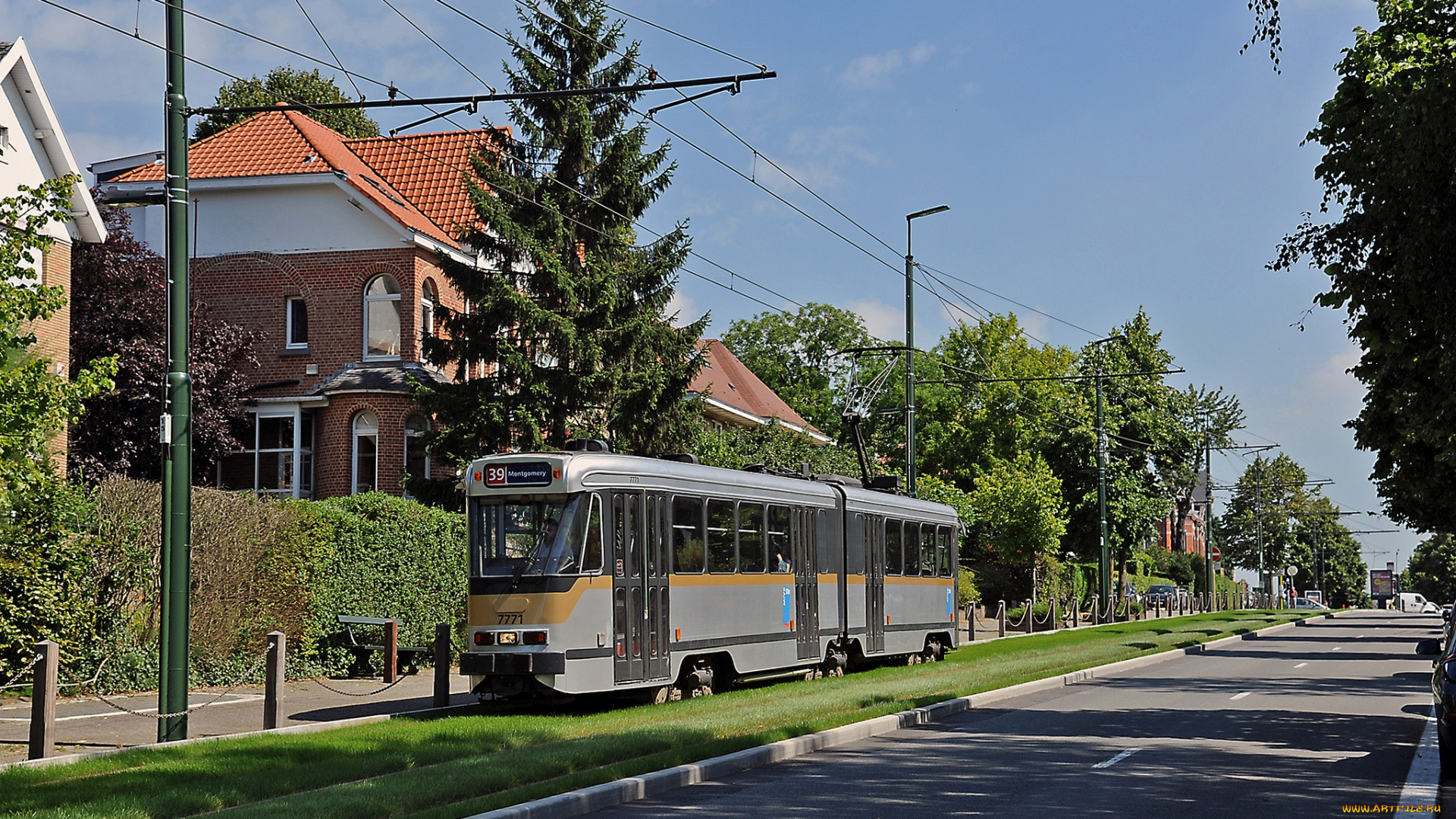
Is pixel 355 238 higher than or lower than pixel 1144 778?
higher

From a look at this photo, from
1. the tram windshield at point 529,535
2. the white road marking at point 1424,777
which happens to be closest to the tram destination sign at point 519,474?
the tram windshield at point 529,535

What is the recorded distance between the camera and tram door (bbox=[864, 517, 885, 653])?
24984mm

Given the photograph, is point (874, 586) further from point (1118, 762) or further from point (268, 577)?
point (1118, 762)

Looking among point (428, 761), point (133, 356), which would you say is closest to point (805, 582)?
point (428, 761)

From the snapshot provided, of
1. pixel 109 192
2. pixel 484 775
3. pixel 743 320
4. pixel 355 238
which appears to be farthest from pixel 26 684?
pixel 743 320

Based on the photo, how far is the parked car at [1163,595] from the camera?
215 ft

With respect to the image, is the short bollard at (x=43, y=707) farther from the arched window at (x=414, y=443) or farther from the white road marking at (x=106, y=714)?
the arched window at (x=414, y=443)

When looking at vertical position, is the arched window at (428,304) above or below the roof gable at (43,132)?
below

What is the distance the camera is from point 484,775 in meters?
10.7

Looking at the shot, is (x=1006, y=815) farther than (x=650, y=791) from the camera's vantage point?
No

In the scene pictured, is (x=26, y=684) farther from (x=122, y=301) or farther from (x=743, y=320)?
(x=743, y=320)

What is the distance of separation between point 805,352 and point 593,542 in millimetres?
59961

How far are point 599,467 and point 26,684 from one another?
6929mm

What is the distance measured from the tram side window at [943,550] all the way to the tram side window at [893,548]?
2493mm
